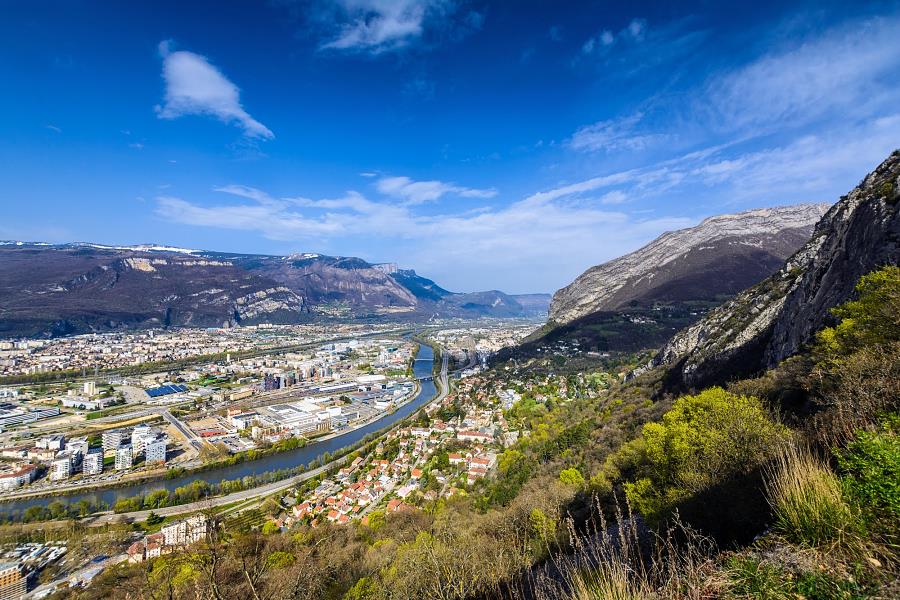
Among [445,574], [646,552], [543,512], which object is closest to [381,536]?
[543,512]

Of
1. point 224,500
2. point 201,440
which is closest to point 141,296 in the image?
point 201,440

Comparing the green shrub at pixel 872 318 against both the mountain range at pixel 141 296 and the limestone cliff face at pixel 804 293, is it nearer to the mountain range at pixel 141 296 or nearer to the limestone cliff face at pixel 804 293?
the limestone cliff face at pixel 804 293

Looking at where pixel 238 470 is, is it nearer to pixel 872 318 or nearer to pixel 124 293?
pixel 872 318

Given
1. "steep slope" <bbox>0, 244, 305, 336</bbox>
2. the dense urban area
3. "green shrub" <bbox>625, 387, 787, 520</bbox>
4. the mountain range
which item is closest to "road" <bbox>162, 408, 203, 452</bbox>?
the dense urban area

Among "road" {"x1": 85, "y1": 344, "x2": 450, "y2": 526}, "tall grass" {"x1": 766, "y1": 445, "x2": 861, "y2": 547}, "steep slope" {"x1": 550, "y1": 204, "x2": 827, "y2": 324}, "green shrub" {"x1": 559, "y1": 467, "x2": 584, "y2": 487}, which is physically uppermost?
"steep slope" {"x1": 550, "y1": 204, "x2": 827, "y2": 324}

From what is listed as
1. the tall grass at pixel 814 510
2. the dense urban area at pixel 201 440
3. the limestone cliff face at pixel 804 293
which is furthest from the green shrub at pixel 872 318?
the dense urban area at pixel 201 440

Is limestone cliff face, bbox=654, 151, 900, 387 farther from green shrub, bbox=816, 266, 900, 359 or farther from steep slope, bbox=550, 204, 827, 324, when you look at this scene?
steep slope, bbox=550, 204, 827, 324
